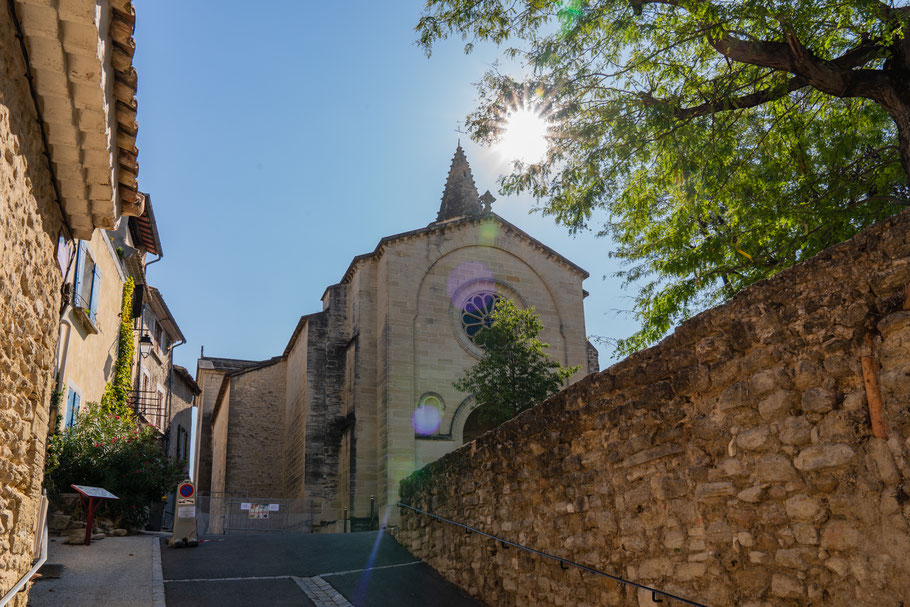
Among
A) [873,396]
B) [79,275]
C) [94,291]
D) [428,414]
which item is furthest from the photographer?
[428,414]

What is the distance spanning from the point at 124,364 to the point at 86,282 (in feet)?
16.5

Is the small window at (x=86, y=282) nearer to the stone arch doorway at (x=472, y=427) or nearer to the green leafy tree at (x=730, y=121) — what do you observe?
the green leafy tree at (x=730, y=121)

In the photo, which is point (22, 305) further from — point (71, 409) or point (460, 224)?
point (460, 224)

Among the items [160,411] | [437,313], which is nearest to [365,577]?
[437,313]

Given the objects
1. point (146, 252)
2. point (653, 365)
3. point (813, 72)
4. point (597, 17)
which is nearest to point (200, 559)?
point (653, 365)

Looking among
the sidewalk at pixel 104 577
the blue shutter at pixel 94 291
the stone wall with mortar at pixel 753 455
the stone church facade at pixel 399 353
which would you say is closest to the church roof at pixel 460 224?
the stone church facade at pixel 399 353

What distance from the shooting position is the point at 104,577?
31.5 feet

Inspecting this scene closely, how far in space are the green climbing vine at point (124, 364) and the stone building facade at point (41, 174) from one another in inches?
481

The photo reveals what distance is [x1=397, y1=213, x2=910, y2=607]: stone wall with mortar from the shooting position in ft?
13.4

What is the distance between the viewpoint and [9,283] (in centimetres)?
454

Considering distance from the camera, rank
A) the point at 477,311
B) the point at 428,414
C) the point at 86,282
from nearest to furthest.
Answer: the point at 86,282 < the point at 428,414 < the point at 477,311

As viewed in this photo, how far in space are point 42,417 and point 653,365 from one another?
4.79 metres

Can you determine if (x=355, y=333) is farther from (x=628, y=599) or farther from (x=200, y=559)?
(x=628, y=599)

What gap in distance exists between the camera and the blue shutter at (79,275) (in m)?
12.7
